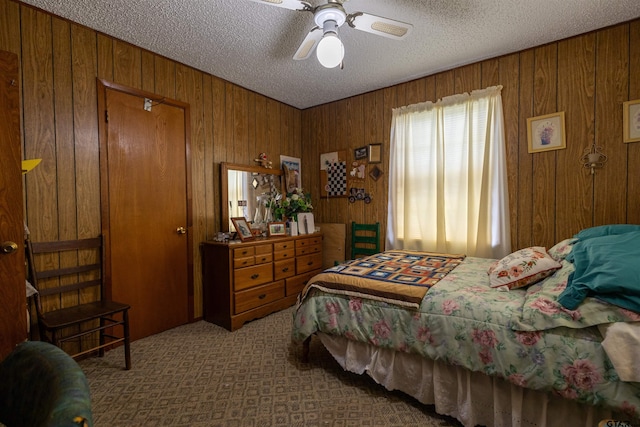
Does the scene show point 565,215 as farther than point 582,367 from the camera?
Yes

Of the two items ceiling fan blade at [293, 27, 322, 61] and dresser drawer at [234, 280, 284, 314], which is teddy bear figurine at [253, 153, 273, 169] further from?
ceiling fan blade at [293, 27, 322, 61]

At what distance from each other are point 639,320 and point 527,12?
86.2 inches

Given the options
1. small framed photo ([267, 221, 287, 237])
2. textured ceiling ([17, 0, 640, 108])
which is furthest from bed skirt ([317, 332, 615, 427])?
textured ceiling ([17, 0, 640, 108])

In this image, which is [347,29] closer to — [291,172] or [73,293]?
[291,172]

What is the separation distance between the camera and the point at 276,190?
3.91 m

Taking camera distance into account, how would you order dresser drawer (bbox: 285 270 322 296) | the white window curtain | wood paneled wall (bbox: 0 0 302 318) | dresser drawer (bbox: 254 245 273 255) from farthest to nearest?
dresser drawer (bbox: 285 270 322 296) → dresser drawer (bbox: 254 245 273 255) → the white window curtain → wood paneled wall (bbox: 0 0 302 318)

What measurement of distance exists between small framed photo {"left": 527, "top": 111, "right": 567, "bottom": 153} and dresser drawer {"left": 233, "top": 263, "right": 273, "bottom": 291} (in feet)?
9.32

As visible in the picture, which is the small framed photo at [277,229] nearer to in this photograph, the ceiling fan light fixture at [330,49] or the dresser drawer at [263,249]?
the dresser drawer at [263,249]

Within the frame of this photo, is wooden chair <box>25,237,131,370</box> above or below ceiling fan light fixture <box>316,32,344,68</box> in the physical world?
below

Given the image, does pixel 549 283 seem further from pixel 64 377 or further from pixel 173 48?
pixel 173 48

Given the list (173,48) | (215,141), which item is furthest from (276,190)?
(173,48)

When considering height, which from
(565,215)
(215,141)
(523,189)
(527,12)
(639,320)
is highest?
(527,12)

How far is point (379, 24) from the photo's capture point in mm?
1897

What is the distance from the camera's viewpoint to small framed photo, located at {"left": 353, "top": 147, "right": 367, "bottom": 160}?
3.78 metres
